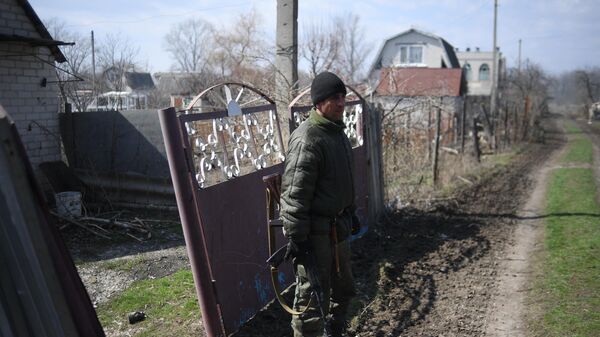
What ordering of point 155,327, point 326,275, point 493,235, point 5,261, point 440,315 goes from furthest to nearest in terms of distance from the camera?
point 493,235, point 440,315, point 155,327, point 326,275, point 5,261

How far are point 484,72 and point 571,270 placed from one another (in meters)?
64.3

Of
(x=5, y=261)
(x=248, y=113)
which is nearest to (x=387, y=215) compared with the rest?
(x=248, y=113)

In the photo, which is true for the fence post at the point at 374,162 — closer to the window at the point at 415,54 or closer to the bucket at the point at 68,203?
the bucket at the point at 68,203

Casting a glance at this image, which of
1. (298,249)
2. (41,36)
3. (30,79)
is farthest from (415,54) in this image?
(298,249)

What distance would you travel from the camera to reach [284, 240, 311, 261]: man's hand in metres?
3.59

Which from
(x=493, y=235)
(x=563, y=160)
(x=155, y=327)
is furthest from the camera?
(x=563, y=160)

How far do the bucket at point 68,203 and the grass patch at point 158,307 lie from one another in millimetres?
3379

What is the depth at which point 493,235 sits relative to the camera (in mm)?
7910

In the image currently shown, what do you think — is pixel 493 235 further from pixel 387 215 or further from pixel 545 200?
pixel 545 200

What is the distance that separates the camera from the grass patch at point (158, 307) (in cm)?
458

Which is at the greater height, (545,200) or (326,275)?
(326,275)

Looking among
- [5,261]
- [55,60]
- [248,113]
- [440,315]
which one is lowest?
[440,315]

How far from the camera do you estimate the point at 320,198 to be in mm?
3686

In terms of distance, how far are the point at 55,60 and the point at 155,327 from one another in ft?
26.8
